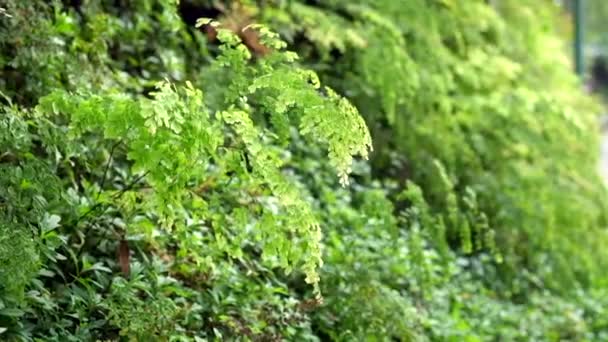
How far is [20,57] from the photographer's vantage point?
4.61 metres

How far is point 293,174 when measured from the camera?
20.0 ft

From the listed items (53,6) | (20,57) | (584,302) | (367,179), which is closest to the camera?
(20,57)

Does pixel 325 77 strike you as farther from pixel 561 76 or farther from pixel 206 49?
pixel 561 76

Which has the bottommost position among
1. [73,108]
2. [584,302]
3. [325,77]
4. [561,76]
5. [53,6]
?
[584,302]

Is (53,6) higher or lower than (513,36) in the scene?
higher

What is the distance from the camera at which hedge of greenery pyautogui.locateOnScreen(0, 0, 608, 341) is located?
3.70m

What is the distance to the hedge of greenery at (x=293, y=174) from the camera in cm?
370

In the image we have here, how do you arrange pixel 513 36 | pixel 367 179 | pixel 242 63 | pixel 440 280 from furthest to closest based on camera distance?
pixel 513 36, pixel 367 179, pixel 440 280, pixel 242 63

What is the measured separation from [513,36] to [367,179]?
8.32 ft

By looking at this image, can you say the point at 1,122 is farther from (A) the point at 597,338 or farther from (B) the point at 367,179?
(A) the point at 597,338

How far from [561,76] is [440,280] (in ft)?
12.2

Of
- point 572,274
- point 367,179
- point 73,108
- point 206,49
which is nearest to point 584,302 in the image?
point 572,274

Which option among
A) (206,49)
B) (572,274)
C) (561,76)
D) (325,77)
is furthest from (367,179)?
(561,76)

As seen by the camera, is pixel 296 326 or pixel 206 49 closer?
pixel 296 326
